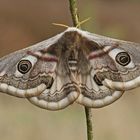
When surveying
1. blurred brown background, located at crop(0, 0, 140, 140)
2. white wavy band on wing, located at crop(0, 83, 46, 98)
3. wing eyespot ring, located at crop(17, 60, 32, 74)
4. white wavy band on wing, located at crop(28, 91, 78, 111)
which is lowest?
white wavy band on wing, located at crop(28, 91, 78, 111)

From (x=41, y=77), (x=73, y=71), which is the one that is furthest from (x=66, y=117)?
(x=73, y=71)

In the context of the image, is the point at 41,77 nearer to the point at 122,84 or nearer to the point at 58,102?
the point at 58,102

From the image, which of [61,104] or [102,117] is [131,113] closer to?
[102,117]

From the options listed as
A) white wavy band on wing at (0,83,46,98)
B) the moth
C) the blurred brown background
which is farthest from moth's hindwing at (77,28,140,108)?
the blurred brown background

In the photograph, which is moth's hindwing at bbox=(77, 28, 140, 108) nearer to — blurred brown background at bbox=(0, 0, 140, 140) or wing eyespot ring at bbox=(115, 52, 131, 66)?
wing eyespot ring at bbox=(115, 52, 131, 66)

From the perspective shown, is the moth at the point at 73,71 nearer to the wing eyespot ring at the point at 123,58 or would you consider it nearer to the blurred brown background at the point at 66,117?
the wing eyespot ring at the point at 123,58

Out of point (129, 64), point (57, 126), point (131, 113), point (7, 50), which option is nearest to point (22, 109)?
point (57, 126)

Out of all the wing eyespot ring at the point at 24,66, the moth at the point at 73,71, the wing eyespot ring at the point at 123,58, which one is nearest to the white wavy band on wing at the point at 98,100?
the moth at the point at 73,71
